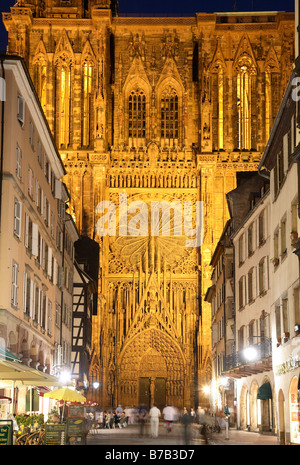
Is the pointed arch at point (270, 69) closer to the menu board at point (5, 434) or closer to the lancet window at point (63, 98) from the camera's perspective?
the lancet window at point (63, 98)

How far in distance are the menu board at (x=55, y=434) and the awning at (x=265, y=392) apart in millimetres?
14674

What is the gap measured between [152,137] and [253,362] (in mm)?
38202

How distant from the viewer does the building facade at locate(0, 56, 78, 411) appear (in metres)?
29.6

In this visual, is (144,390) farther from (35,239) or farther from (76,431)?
(76,431)

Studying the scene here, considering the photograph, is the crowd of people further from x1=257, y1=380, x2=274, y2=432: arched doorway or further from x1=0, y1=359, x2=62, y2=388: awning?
x1=0, y1=359, x2=62, y2=388: awning

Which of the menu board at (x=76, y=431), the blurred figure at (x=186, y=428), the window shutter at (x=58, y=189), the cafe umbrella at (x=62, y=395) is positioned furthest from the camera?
the window shutter at (x=58, y=189)

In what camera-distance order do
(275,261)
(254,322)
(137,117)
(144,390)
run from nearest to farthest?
(275,261) → (254,322) → (144,390) → (137,117)

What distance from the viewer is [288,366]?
87.1ft

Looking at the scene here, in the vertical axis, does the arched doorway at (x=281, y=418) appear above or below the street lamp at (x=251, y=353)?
below

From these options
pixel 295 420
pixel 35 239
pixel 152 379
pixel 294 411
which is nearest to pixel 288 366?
pixel 294 411

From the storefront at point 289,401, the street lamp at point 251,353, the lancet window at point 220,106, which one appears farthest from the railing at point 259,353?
the lancet window at point 220,106

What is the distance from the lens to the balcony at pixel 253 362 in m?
34.0

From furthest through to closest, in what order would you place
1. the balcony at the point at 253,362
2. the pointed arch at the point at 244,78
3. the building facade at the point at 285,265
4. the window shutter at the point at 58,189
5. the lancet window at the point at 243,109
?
the pointed arch at the point at 244,78 → the lancet window at the point at 243,109 → the window shutter at the point at 58,189 → the balcony at the point at 253,362 → the building facade at the point at 285,265

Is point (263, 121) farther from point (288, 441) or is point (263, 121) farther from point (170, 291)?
point (288, 441)
